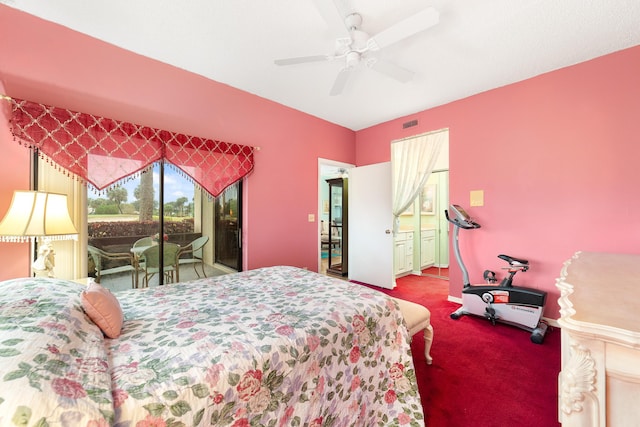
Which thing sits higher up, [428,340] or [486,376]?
[428,340]

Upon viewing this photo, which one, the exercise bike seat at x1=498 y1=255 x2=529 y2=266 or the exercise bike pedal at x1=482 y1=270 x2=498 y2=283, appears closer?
the exercise bike seat at x1=498 y1=255 x2=529 y2=266

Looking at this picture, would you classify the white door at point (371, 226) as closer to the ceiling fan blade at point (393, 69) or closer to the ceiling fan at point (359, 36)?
the ceiling fan blade at point (393, 69)

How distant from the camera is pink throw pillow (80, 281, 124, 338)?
113 cm

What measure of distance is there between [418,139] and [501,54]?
1504 millimetres

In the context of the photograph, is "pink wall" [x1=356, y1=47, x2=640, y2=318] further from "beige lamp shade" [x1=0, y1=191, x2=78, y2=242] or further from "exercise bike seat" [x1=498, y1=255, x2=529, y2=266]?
"beige lamp shade" [x1=0, y1=191, x2=78, y2=242]

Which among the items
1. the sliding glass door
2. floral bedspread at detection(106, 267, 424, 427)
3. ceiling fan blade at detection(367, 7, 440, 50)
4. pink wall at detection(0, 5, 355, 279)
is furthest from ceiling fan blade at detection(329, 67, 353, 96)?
floral bedspread at detection(106, 267, 424, 427)

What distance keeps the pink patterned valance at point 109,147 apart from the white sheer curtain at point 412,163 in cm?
254

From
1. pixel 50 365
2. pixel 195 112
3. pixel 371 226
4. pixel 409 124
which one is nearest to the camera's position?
pixel 50 365

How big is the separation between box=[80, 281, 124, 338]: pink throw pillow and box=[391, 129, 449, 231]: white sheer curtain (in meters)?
3.64

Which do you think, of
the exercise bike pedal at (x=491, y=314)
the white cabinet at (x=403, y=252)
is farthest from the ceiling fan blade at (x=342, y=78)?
the white cabinet at (x=403, y=252)

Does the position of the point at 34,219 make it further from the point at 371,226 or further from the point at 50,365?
the point at 371,226

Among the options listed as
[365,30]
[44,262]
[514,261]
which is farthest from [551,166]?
[44,262]

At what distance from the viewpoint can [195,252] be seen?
2947mm

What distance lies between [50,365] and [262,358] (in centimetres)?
65
